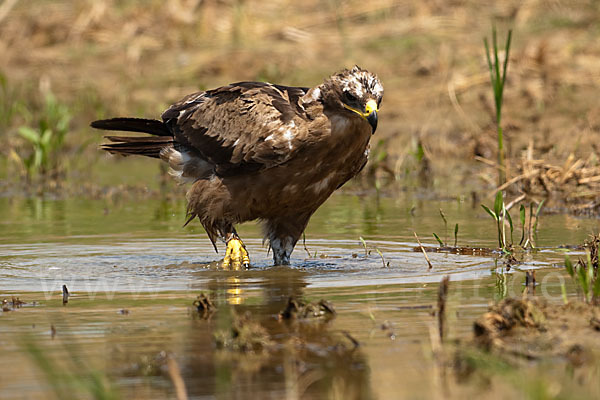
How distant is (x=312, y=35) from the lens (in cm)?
1447

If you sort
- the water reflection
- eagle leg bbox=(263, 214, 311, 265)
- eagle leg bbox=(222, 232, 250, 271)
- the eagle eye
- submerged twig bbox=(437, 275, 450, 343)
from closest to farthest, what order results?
1. the water reflection
2. submerged twig bbox=(437, 275, 450, 343)
3. the eagle eye
4. eagle leg bbox=(222, 232, 250, 271)
5. eagle leg bbox=(263, 214, 311, 265)

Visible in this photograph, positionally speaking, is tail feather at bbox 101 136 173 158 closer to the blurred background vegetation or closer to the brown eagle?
the brown eagle

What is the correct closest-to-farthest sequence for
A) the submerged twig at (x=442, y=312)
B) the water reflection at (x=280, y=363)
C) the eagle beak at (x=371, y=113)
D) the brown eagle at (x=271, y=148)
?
the water reflection at (x=280, y=363)
the submerged twig at (x=442, y=312)
the eagle beak at (x=371, y=113)
the brown eagle at (x=271, y=148)

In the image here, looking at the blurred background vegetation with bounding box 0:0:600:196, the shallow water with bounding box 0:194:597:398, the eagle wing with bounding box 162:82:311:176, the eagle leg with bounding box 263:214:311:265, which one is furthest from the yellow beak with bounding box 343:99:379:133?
the blurred background vegetation with bounding box 0:0:600:196

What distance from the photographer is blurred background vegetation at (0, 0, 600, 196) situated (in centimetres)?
1074

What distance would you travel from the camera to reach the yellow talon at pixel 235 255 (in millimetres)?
6594

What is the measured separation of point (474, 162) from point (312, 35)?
13.7ft

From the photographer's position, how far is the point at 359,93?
5.77 metres

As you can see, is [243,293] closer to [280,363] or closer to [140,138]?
[280,363]

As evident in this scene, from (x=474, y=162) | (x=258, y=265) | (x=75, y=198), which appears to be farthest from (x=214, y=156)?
(x=474, y=162)

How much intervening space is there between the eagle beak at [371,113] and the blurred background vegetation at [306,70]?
3.59m

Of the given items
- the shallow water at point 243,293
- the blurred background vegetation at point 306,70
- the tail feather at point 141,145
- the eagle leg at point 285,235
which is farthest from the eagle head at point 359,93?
the blurred background vegetation at point 306,70

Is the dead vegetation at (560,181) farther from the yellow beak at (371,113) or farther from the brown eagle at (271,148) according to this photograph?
the yellow beak at (371,113)

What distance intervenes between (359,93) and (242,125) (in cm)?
108
